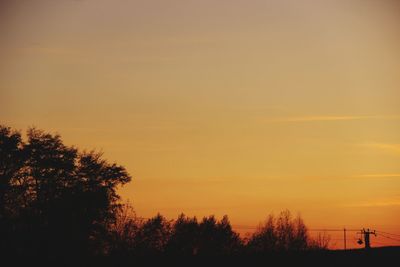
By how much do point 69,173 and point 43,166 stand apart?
2.48 meters

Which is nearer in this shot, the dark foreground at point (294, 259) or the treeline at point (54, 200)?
the dark foreground at point (294, 259)

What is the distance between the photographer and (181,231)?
118750mm

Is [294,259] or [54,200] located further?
[54,200]

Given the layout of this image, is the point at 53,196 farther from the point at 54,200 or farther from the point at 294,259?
the point at 294,259

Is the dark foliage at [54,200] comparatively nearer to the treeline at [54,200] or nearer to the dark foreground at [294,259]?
the treeline at [54,200]

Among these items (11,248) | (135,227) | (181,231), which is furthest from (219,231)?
(11,248)

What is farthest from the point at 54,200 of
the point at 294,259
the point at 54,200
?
the point at 294,259

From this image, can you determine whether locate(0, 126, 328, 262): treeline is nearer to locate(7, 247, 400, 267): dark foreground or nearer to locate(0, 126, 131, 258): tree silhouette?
locate(0, 126, 131, 258): tree silhouette

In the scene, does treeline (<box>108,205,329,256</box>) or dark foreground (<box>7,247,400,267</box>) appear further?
treeline (<box>108,205,329,256</box>)

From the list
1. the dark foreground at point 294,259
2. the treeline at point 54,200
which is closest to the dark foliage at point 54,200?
Result: the treeline at point 54,200

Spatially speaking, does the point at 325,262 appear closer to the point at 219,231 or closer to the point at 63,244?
the point at 63,244

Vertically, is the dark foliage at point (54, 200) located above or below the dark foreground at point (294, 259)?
above

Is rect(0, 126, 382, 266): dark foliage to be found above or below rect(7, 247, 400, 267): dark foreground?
above

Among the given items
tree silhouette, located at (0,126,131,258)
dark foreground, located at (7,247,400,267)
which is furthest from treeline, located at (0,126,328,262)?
dark foreground, located at (7,247,400,267)
